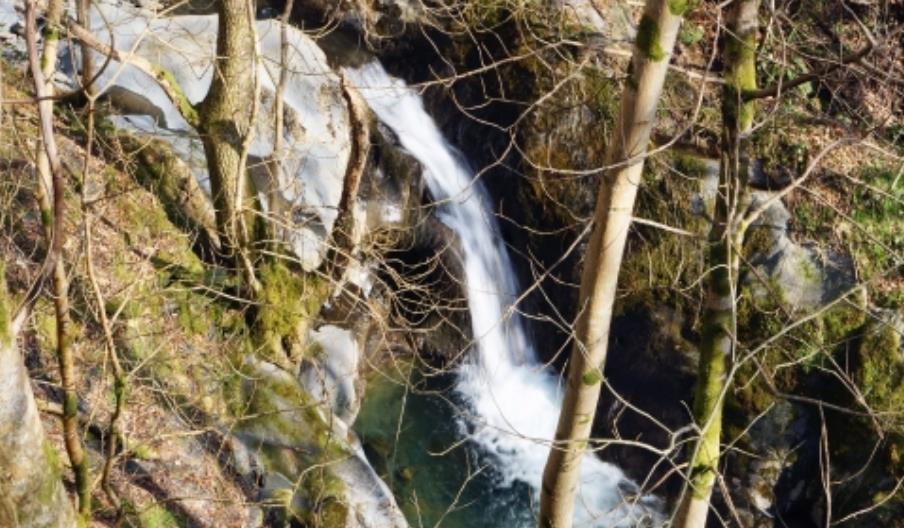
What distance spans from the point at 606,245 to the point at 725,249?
0.87 meters

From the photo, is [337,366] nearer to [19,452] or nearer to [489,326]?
[489,326]

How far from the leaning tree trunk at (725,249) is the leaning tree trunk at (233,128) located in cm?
417

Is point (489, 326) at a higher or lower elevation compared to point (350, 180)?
lower

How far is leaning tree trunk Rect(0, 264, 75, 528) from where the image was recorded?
309 cm

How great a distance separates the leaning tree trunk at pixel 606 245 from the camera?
4.09 metres

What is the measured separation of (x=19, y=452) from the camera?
10.4 feet

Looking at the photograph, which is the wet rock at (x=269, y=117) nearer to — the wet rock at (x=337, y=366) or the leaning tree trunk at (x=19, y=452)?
the wet rock at (x=337, y=366)

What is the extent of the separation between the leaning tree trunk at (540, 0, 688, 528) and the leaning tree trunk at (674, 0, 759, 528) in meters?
0.51

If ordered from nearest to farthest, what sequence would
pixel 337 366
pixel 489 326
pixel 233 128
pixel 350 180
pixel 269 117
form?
1. pixel 233 128
2. pixel 350 180
3. pixel 337 366
4. pixel 269 117
5. pixel 489 326

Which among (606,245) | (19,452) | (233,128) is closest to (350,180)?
(233,128)

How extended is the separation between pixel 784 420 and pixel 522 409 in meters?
2.83

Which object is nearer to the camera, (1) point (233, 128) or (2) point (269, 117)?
(1) point (233, 128)

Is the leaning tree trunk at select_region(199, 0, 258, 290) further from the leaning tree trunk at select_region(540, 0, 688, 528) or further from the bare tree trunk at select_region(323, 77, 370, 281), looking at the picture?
the leaning tree trunk at select_region(540, 0, 688, 528)

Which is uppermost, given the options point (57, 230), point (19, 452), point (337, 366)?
point (57, 230)
